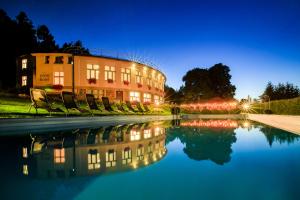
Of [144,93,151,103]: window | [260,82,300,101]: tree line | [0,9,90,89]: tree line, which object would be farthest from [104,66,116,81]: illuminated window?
[260,82,300,101]: tree line

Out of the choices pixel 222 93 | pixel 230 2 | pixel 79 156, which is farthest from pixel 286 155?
pixel 222 93

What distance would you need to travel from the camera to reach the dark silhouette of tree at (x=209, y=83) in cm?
5519

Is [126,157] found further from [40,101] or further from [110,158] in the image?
[40,101]

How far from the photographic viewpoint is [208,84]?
56250mm

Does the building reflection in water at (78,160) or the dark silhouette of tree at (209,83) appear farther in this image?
the dark silhouette of tree at (209,83)

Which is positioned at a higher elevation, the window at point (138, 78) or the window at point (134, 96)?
the window at point (138, 78)

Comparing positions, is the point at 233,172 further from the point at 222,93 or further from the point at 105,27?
the point at 222,93

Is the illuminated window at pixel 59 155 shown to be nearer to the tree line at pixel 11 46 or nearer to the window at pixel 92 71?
the window at pixel 92 71

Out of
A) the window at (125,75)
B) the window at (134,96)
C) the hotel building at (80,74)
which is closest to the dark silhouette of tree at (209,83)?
the window at (134,96)

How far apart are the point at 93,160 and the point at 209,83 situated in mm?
53843

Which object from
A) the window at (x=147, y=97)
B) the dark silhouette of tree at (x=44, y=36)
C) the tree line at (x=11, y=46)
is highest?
the dark silhouette of tree at (x=44, y=36)

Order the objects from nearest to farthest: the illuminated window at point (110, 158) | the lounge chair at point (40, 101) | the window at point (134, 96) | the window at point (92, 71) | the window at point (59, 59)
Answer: the illuminated window at point (110, 158) → the lounge chair at point (40, 101) → the window at point (59, 59) → the window at point (92, 71) → the window at point (134, 96)

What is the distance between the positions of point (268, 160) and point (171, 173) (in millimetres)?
2292

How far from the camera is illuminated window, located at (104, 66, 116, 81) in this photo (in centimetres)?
3052
